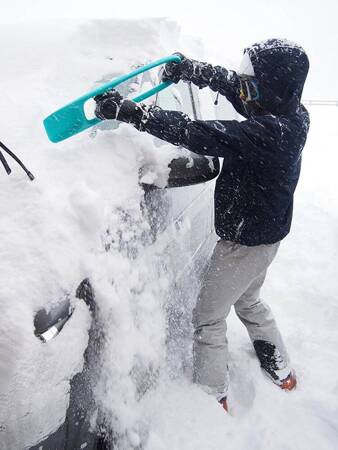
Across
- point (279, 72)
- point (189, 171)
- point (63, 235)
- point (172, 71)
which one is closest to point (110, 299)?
point (63, 235)

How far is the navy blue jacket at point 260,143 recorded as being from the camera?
5.54ft

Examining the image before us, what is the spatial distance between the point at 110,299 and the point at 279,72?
1204 millimetres

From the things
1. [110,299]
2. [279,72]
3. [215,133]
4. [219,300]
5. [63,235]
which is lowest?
[219,300]

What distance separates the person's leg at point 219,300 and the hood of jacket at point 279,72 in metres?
0.74

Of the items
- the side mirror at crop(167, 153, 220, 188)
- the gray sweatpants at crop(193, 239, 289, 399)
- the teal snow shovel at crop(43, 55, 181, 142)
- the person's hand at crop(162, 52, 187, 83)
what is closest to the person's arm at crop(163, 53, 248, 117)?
the person's hand at crop(162, 52, 187, 83)

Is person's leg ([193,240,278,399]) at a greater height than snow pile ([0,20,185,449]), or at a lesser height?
lesser

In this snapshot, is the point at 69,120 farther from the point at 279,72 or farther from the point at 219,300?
the point at 219,300

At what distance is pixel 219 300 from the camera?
215 cm

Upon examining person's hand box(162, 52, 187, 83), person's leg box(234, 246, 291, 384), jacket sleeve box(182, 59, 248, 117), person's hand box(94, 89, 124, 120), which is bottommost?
person's leg box(234, 246, 291, 384)

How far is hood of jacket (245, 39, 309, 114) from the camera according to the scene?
175cm

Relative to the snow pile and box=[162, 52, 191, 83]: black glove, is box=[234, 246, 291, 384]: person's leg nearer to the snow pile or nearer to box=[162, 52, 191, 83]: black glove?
the snow pile

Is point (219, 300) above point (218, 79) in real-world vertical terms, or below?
below

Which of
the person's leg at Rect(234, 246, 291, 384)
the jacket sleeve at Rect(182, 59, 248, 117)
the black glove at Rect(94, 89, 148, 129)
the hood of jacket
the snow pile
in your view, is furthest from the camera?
the person's leg at Rect(234, 246, 291, 384)

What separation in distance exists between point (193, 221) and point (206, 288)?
0.46m
